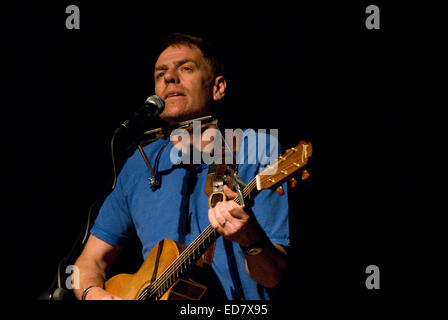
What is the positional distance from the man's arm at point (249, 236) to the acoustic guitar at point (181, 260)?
3.5 inches

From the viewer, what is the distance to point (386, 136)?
1.88 m

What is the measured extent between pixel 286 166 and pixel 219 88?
87cm

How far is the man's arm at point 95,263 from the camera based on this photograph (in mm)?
1808

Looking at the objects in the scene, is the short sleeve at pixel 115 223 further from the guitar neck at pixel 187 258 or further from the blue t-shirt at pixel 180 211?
the guitar neck at pixel 187 258

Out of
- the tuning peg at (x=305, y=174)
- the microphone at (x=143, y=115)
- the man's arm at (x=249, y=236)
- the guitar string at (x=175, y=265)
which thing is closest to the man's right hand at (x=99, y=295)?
the guitar string at (x=175, y=265)

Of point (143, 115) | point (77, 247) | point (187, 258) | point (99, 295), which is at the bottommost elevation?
point (99, 295)

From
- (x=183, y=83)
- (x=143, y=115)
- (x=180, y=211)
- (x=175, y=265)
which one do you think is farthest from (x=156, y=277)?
(x=183, y=83)

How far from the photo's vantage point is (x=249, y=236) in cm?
137

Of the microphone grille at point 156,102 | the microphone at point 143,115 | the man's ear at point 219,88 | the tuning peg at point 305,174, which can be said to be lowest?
the tuning peg at point 305,174

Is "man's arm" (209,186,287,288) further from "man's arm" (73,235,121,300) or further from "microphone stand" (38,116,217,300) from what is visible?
"man's arm" (73,235,121,300)

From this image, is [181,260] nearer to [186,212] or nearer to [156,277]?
[156,277]

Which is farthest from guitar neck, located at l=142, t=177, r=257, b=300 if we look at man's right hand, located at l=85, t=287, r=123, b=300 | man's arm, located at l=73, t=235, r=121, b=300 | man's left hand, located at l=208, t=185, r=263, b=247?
man's arm, located at l=73, t=235, r=121, b=300

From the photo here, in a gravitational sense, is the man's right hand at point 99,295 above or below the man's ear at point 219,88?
below

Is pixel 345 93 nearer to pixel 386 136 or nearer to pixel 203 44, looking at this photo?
pixel 386 136
